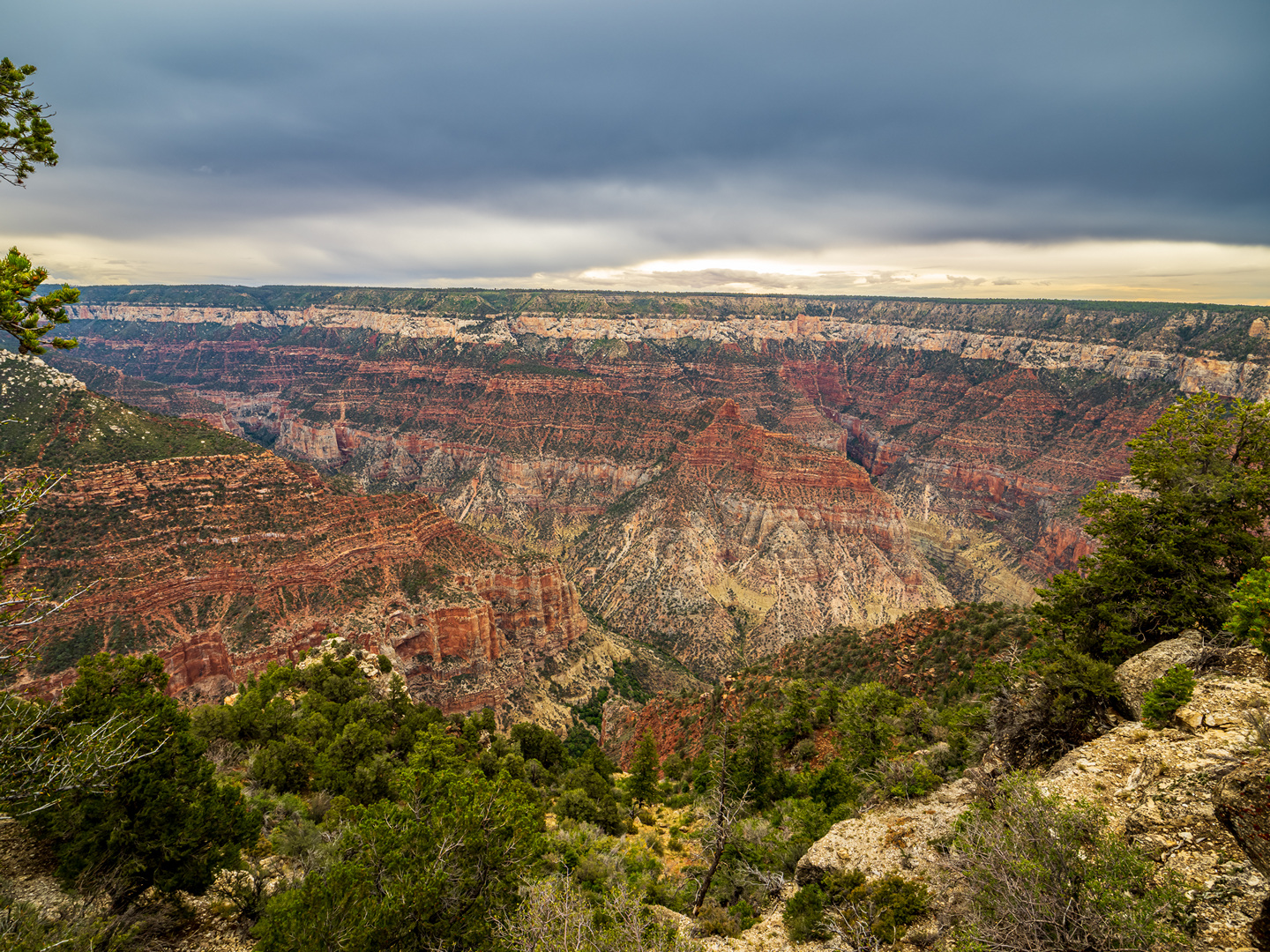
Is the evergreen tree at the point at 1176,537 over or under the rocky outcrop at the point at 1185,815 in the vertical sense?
over

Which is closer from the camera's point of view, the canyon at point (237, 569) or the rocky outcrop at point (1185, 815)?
the rocky outcrop at point (1185, 815)

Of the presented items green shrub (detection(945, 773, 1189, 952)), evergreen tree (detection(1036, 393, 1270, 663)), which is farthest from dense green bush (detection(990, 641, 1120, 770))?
green shrub (detection(945, 773, 1189, 952))

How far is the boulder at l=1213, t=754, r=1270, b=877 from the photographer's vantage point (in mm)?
10648

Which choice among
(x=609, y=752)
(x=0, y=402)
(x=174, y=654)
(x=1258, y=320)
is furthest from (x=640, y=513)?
(x=1258, y=320)

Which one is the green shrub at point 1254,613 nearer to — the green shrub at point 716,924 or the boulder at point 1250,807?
the boulder at point 1250,807

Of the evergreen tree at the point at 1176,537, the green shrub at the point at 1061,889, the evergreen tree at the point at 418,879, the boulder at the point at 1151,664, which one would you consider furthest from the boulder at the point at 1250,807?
the evergreen tree at the point at 418,879

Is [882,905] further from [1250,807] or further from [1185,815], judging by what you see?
[1250,807]

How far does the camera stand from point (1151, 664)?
18.7 metres

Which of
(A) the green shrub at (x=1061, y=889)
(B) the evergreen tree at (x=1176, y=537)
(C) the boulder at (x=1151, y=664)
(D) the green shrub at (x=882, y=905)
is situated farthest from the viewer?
(B) the evergreen tree at (x=1176, y=537)

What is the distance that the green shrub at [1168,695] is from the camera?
51.1ft

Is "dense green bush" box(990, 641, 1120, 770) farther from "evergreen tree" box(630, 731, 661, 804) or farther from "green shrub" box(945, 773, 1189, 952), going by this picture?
"evergreen tree" box(630, 731, 661, 804)

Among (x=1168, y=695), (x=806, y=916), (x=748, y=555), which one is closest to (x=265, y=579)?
(x=806, y=916)

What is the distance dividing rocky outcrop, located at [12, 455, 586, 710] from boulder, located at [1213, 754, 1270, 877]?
2953 inches

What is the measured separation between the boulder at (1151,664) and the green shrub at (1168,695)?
1.44 metres
